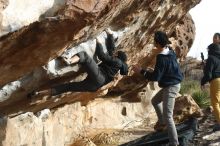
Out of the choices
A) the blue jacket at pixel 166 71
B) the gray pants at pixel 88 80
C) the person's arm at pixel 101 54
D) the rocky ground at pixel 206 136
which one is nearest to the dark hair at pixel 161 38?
the blue jacket at pixel 166 71

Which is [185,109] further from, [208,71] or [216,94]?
[208,71]

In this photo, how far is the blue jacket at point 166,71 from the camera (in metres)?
9.79

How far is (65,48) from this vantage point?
8914 mm

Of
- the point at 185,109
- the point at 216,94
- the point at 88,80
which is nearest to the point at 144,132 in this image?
the point at 185,109

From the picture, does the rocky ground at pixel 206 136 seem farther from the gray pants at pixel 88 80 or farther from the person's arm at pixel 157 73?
the gray pants at pixel 88 80

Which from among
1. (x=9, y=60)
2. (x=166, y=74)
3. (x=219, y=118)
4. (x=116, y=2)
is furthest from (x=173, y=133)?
(x=9, y=60)

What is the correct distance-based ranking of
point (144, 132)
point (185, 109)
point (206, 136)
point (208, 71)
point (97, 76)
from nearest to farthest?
point (97, 76), point (208, 71), point (206, 136), point (185, 109), point (144, 132)

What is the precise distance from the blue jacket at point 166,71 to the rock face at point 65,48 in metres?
1.15

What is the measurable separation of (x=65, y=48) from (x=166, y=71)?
205 cm

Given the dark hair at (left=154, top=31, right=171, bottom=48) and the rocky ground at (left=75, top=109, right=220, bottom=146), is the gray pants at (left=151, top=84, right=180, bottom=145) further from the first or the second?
the rocky ground at (left=75, top=109, right=220, bottom=146)

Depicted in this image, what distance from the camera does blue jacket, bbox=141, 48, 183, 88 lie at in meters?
9.79

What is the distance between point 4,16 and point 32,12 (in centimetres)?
47

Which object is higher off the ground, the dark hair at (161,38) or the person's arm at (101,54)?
the dark hair at (161,38)

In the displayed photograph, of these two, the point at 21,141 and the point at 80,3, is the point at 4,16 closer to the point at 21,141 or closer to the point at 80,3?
the point at 80,3
